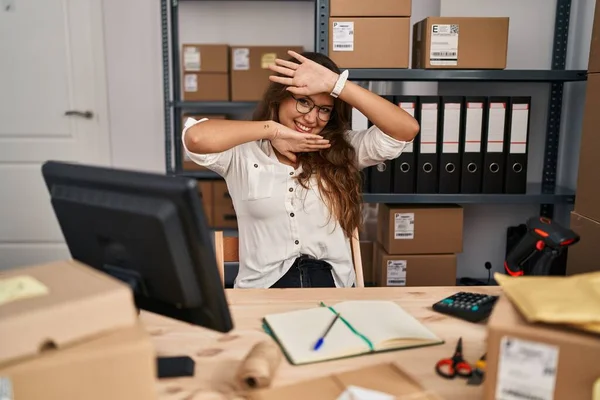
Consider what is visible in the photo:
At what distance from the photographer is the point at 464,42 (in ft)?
6.77

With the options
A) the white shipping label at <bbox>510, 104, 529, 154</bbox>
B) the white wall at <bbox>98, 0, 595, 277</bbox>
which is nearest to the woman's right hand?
the white shipping label at <bbox>510, 104, 529, 154</bbox>

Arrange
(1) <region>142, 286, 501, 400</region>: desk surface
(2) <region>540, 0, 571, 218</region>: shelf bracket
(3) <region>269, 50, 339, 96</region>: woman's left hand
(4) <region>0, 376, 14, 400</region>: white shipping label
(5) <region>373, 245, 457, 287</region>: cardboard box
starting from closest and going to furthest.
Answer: (4) <region>0, 376, 14, 400</region>: white shipping label → (1) <region>142, 286, 501, 400</region>: desk surface → (3) <region>269, 50, 339, 96</region>: woman's left hand → (5) <region>373, 245, 457, 287</region>: cardboard box → (2) <region>540, 0, 571, 218</region>: shelf bracket

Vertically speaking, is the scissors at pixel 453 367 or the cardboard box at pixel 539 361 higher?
the cardboard box at pixel 539 361

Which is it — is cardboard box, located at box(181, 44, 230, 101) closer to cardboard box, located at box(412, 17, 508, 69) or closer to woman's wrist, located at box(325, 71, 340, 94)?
cardboard box, located at box(412, 17, 508, 69)

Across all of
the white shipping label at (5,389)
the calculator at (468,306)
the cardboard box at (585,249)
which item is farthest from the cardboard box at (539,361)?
the cardboard box at (585,249)

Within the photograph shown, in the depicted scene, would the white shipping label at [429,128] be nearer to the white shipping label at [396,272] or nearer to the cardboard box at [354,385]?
the white shipping label at [396,272]

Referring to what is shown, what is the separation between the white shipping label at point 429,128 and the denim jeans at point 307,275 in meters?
0.83

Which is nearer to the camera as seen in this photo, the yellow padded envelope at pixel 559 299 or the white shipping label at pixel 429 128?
the yellow padded envelope at pixel 559 299

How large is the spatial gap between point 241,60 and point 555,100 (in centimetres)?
148

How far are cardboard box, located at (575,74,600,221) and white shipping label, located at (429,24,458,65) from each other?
1.75 ft

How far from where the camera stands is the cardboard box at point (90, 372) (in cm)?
59

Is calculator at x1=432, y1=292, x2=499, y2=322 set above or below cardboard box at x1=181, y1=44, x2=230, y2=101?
below

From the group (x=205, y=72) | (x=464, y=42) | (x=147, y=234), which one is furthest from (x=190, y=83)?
(x=147, y=234)

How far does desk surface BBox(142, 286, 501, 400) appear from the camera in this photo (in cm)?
81
